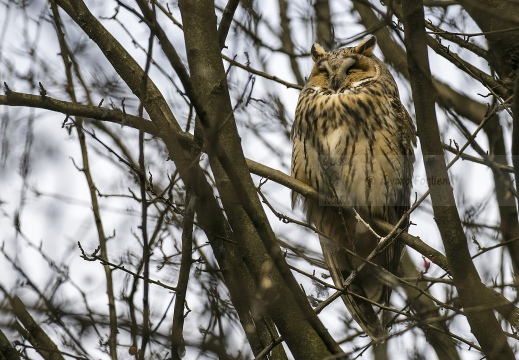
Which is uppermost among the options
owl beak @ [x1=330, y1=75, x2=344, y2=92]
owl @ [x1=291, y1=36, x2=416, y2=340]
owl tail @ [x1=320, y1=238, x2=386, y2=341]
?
owl beak @ [x1=330, y1=75, x2=344, y2=92]

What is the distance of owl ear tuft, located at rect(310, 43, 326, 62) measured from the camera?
5.16 metres

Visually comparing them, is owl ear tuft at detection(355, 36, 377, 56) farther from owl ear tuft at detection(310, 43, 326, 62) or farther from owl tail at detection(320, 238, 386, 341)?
owl tail at detection(320, 238, 386, 341)

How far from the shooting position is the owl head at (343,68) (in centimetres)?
503

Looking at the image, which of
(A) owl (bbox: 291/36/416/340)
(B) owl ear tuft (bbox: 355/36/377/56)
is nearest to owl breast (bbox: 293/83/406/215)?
(A) owl (bbox: 291/36/416/340)

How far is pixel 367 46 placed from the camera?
5344mm

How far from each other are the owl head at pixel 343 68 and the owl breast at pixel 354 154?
262mm

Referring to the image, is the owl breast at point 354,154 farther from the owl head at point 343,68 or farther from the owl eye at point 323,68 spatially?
the owl eye at point 323,68

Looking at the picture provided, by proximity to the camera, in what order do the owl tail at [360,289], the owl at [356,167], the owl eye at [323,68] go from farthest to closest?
the owl eye at [323,68] → the owl at [356,167] → the owl tail at [360,289]

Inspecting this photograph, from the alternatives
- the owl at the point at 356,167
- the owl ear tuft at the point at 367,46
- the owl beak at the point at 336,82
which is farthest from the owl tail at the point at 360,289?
the owl ear tuft at the point at 367,46

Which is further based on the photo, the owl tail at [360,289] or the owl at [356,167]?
the owl at [356,167]

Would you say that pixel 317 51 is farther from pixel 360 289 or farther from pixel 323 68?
pixel 360 289

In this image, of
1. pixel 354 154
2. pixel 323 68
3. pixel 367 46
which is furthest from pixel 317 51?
pixel 354 154

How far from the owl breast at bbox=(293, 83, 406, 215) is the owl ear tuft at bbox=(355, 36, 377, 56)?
0.63 meters

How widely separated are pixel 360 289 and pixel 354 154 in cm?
88
